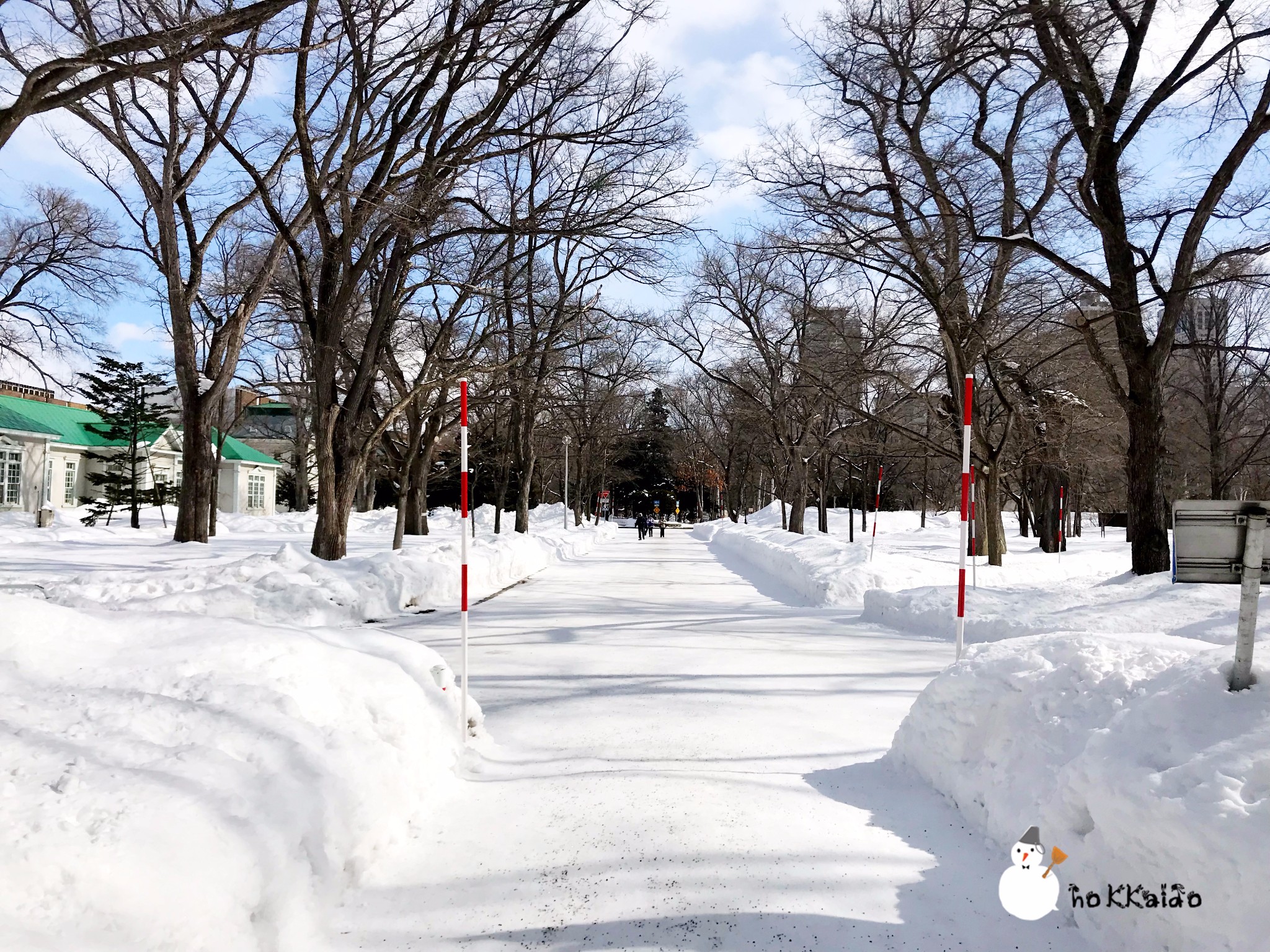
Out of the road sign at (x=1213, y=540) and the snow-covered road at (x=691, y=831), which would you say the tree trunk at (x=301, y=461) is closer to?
the snow-covered road at (x=691, y=831)

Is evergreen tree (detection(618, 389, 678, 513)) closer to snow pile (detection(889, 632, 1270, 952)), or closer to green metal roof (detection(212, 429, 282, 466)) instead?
green metal roof (detection(212, 429, 282, 466))

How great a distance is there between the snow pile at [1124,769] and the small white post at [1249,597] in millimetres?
51

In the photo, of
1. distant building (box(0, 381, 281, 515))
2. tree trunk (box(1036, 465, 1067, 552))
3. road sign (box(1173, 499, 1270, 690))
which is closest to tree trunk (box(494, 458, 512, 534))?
distant building (box(0, 381, 281, 515))

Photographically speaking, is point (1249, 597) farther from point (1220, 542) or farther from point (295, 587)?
point (295, 587)

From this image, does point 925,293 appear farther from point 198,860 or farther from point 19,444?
point 19,444

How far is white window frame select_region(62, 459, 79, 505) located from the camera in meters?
42.1

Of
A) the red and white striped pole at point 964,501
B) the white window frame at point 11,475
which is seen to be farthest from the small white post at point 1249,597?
the white window frame at point 11,475

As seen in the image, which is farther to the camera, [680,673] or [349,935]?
[680,673]

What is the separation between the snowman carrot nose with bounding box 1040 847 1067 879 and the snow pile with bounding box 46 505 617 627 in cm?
626

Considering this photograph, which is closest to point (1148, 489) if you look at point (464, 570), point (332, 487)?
point (464, 570)

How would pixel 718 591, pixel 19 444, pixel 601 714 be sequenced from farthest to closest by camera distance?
pixel 19 444 < pixel 718 591 < pixel 601 714

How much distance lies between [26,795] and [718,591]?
14239 millimetres

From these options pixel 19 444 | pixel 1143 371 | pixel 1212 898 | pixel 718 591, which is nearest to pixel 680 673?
pixel 1212 898

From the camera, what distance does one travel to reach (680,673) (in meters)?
8.03
